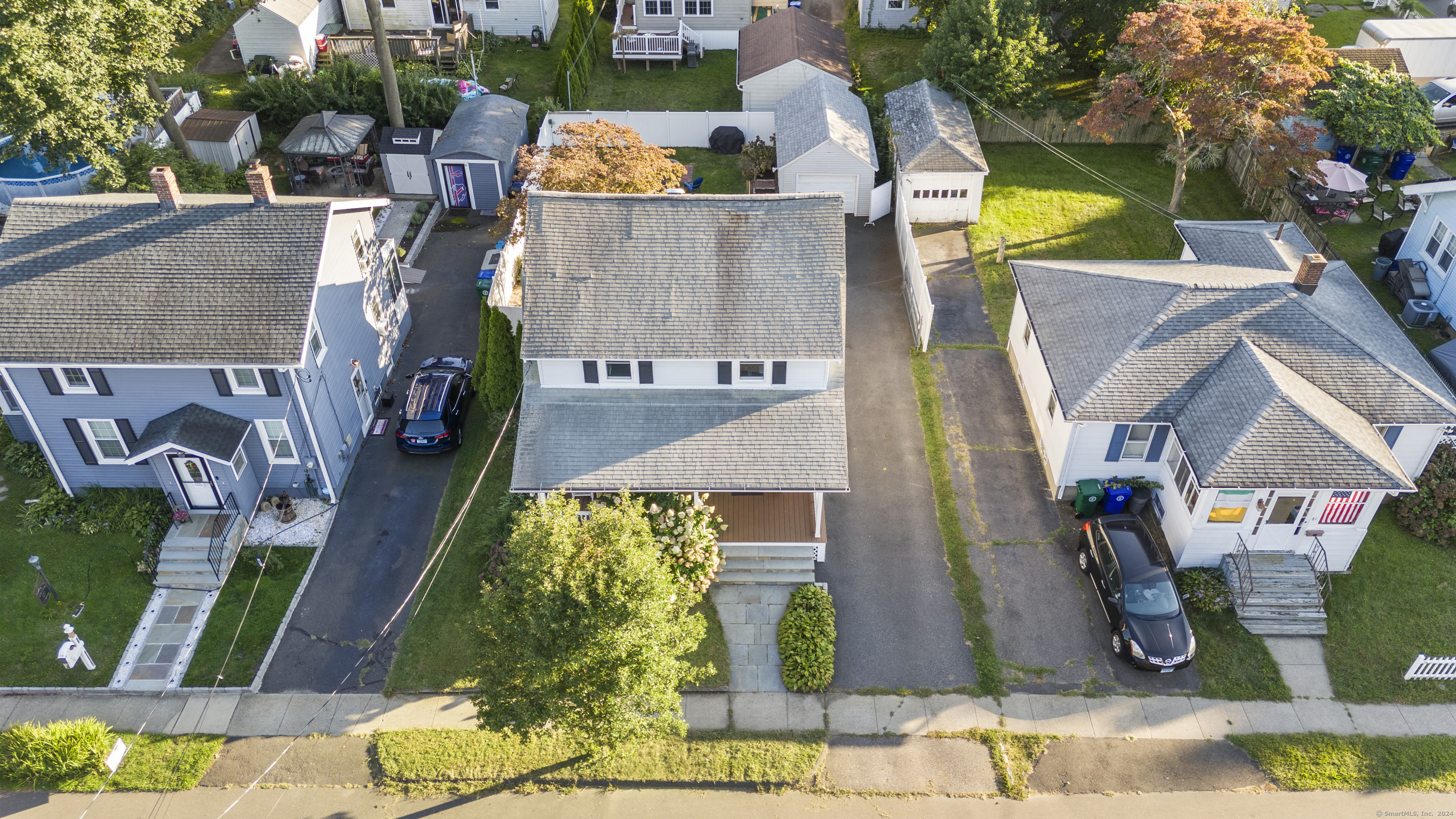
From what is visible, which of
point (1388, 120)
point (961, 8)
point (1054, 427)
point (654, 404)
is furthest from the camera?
point (961, 8)

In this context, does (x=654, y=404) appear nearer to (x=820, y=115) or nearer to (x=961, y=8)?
(x=820, y=115)

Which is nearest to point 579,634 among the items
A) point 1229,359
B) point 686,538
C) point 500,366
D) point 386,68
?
point 686,538

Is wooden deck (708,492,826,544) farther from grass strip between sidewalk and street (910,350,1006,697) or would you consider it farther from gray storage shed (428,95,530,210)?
gray storage shed (428,95,530,210)

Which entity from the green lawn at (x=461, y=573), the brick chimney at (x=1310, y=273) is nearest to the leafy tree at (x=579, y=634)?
the green lawn at (x=461, y=573)

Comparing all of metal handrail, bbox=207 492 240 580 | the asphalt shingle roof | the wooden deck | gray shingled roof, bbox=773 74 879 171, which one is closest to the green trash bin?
the wooden deck

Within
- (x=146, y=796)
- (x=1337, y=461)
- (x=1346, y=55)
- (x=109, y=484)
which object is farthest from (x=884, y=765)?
(x=1346, y=55)

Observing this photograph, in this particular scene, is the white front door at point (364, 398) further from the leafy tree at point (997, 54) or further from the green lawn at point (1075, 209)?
the leafy tree at point (997, 54)
